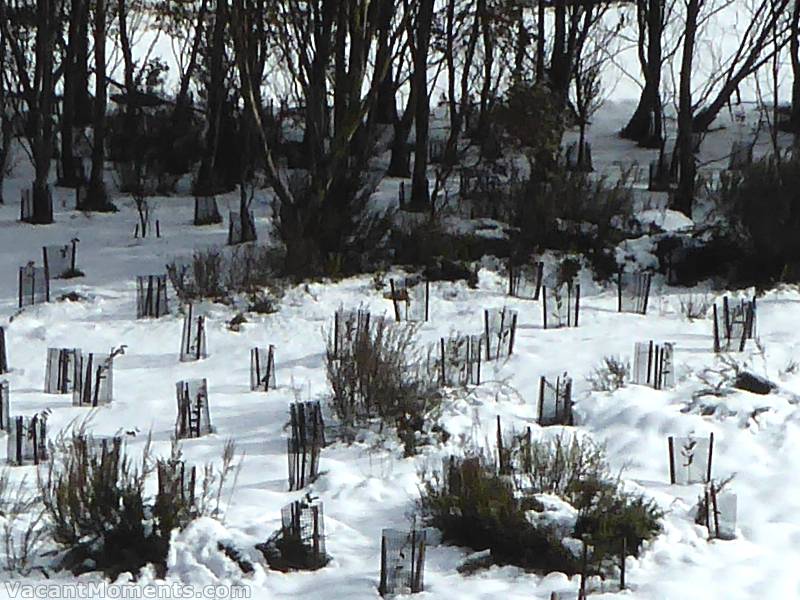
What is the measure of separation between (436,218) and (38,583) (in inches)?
290

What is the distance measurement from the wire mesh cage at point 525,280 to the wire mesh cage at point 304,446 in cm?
421

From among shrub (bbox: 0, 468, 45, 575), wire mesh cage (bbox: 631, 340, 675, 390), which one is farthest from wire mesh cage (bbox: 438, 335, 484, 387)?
shrub (bbox: 0, 468, 45, 575)

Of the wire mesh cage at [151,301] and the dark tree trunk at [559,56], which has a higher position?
the dark tree trunk at [559,56]

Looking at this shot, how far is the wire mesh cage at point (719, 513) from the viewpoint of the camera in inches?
210

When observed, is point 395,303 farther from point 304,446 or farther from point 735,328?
point 304,446

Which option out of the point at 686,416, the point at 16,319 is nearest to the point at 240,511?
the point at 686,416

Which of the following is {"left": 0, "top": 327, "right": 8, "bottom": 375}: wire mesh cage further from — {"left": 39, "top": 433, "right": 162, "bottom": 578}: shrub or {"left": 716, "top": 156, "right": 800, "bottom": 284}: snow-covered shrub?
{"left": 716, "top": 156, "right": 800, "bottom": 284}: snow-covered shrub

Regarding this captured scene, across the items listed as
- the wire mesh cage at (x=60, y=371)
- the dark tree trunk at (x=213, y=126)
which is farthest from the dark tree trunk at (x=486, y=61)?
the wire mesh cage at (x=60, y=371)

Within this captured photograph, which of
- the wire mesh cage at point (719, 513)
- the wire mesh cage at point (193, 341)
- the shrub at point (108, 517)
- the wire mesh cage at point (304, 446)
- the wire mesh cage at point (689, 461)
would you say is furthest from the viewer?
the wire mesh cage at point (193, 341)

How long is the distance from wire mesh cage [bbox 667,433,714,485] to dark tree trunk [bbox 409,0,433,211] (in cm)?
693

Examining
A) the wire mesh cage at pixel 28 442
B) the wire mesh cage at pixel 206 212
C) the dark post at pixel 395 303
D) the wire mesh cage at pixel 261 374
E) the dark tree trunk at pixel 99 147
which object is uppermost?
the dark tree trunk at pixel 99 147

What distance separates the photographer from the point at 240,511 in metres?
5.41

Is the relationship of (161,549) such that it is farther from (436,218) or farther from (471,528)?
(436,218)

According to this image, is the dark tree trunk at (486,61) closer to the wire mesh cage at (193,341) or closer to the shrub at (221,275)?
the shrub at (221,275)
